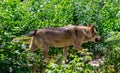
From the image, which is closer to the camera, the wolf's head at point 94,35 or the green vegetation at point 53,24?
the green vegetation at point 53,24

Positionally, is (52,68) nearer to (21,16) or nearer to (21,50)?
(21,50)

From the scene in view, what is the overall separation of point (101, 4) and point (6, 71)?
7.01m

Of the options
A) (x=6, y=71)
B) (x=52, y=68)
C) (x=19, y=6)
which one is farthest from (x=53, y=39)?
(x=52, y=68)

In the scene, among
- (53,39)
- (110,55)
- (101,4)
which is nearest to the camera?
(110,55)

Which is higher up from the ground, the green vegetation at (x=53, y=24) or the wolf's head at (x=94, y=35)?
the green vegetation at (x=53, y=24)

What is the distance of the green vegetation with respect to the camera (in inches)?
293

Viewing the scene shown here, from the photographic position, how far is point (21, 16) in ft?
34.6

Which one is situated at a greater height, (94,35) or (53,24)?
(53,24)

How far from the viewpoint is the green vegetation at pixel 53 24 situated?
743 cm

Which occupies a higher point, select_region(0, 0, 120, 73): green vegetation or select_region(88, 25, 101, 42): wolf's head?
select_region(0, 0, 120, 73): green vegetation

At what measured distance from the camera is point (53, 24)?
10.9 meters

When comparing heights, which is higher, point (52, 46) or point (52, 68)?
point (52, 68)

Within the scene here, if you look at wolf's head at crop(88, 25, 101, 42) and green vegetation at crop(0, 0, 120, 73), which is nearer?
green vegetation at crop(0, 0, 120, 73)

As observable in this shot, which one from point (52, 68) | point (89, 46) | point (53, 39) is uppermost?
point (52, 68)
